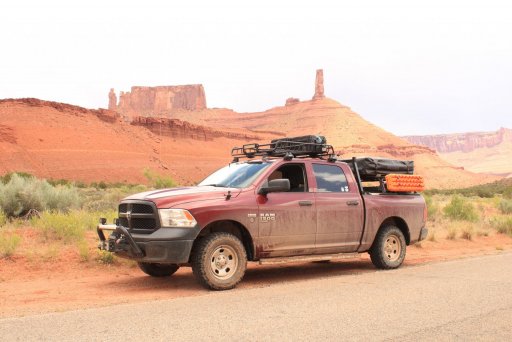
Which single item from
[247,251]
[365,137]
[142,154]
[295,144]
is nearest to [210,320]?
[247,251]

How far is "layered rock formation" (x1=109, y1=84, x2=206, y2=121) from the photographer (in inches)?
6029

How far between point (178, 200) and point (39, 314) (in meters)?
2.31

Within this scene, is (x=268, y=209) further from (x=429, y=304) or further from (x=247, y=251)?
(x=429, y=304)

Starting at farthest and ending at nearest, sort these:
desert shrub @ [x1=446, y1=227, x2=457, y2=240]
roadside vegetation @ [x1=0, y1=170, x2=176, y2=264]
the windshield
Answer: desert shrub @ [x1=446, y1=227, x2=457, y2=240] < roadside vegetation @ [x1=0, y1=170, x2=176, y2=264] < the windshield

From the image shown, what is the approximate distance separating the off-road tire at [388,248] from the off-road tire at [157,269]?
11.9ft

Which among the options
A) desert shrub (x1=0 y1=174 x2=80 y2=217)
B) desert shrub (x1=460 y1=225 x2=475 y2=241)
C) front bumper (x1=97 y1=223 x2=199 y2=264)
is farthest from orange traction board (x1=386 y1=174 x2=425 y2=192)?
desert shrub (x1=0 y1=174 x2=80 y2=217)

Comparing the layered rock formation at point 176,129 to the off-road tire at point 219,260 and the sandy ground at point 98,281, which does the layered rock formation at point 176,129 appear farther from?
the off-road tire at point 219,260

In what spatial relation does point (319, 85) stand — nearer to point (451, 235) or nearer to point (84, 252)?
point (451, 235)

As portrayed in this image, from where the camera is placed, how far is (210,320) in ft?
19.2

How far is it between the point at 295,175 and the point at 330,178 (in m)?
0.68

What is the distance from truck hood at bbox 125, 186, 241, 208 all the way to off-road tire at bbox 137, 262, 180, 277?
144 centimetres

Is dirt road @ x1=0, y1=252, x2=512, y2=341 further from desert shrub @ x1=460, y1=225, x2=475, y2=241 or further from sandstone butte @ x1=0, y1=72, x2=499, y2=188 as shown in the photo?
sandstone butte @ x1=0, y1=72, x2=499, y2=188

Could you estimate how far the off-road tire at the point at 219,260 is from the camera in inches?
303

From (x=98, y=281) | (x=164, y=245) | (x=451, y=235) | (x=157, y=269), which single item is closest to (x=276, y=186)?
(x=164, y=245)
